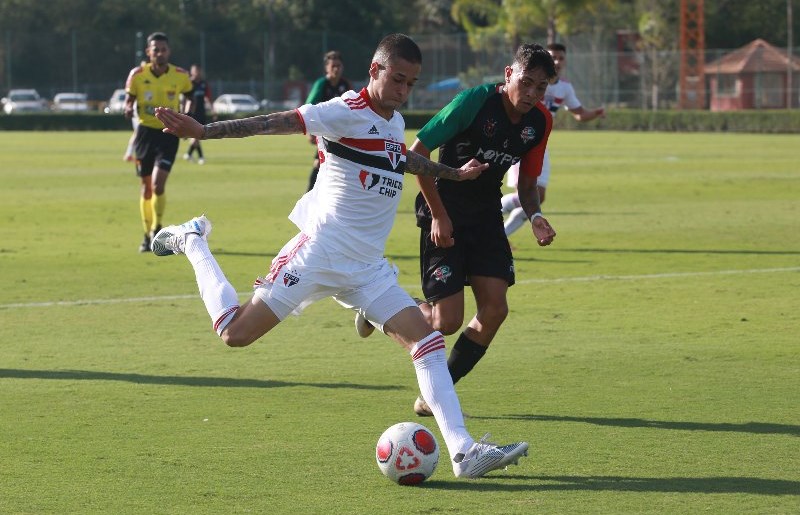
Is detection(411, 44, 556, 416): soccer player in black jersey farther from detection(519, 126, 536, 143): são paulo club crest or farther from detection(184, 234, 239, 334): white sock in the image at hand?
detection(184, 234, 239, 334): white sock

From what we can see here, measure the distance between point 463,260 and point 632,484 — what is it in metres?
2.03

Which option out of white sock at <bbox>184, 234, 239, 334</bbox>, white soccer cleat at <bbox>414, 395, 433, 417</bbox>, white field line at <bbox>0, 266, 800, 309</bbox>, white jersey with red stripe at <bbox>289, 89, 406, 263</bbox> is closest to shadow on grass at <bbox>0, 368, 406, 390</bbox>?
white soccer cleat at <bbox>414, 395, 433, 417</bbox>

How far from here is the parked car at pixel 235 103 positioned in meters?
68.5

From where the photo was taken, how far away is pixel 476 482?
20.5 feet

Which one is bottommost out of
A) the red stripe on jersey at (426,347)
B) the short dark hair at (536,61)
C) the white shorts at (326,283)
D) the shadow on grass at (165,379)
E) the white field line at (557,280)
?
the white field line at (557,280)

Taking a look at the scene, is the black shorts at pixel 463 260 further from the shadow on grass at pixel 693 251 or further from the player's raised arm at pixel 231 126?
the shadow on grass at pixel 693 251

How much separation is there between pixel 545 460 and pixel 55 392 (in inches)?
128

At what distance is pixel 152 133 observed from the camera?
16.3 meters

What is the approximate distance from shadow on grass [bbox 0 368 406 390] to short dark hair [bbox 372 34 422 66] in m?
2.66

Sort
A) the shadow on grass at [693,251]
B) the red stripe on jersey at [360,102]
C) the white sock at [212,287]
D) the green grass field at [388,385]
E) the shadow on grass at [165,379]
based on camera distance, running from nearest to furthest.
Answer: the green grass field at [388,385] → the red stripe on jersey at [360,102] → the white sock at [212,287] → the shadow on grass at [165,379] → the shadow on grass at [693,251]

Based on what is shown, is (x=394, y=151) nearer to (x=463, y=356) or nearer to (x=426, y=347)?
(x=426, y=347)

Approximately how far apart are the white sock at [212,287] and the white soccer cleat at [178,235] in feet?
0.14

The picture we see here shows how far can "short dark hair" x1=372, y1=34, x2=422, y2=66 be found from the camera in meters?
6.27

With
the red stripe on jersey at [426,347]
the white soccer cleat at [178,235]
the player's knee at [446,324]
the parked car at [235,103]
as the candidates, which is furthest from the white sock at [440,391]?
the parked car at [235,103]
